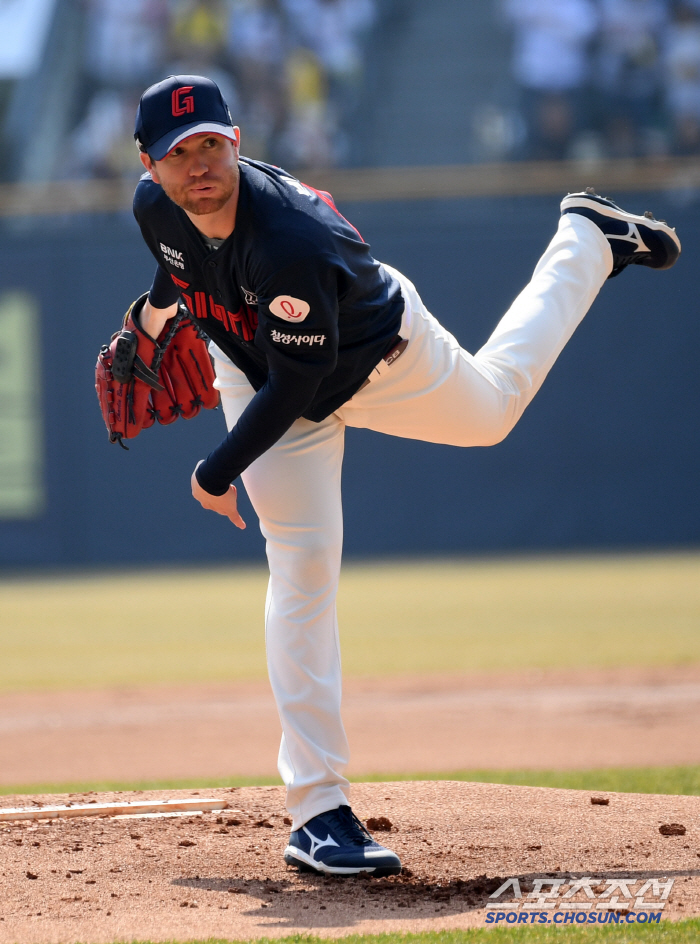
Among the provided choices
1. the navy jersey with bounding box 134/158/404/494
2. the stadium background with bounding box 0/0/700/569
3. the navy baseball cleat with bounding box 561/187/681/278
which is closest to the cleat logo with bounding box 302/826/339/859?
the navy jersey with bounding box 134/158/404/494

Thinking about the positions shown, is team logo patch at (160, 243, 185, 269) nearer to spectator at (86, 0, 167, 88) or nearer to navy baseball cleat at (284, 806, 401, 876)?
navy baseball cleat at (284, 806, 401, 876)

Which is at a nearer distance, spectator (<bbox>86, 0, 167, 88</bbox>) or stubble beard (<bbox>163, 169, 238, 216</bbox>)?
stubble beard (<bbox>163, 169, 238, 216</bbox>)

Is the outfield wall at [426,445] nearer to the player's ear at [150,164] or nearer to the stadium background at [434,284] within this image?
the stadium background at [434,284]

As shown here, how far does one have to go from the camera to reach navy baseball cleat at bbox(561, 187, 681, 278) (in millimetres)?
2867

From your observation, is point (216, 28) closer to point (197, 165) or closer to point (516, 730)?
point (516, 730)

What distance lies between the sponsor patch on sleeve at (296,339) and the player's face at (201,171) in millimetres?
261

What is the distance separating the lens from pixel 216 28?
38.3ft

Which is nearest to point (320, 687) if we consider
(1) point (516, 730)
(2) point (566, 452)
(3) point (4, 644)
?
(1) point (516, 730)

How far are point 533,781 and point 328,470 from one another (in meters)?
1.53

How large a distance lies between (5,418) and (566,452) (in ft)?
16.7

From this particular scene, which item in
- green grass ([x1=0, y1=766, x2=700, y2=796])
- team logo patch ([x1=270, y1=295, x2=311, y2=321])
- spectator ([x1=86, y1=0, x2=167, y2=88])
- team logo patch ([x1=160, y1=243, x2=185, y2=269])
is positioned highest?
spectator ([x1=86, y1=0, x2=167, y2=88])

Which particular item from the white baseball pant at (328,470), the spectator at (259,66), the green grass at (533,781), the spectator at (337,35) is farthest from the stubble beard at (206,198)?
the spectator at (337,35)

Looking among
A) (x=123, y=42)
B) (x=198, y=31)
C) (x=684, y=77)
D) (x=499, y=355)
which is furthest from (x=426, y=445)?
(x=499, y=355)

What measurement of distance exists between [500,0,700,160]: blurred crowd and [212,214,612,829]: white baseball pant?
28.2 ft
